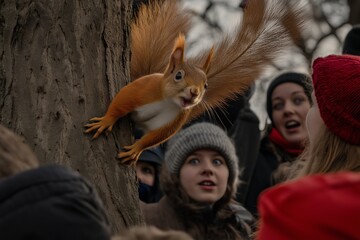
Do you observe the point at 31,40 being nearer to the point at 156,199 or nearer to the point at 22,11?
the point at 22,11

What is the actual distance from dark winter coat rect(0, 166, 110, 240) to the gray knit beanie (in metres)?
2.36

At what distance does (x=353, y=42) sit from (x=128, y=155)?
215 centimetres

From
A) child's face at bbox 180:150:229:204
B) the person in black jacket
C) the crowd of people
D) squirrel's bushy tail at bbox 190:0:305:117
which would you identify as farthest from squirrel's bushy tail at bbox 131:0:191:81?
the person in black jacket

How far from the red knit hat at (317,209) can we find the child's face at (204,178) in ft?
7.29

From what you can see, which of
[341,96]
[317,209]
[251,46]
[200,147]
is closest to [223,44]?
[251,46]

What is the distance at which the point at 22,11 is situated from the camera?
8.87 feet

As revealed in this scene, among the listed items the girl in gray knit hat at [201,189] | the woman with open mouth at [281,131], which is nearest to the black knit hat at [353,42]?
the woman with open mouth at [281,131]

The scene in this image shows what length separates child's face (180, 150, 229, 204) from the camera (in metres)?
3.92

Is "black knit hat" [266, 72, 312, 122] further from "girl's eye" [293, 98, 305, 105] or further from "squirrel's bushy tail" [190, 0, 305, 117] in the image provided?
"squirrel's bushy tail" [190, 0, 305, 117]

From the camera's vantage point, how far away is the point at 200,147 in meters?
4.10

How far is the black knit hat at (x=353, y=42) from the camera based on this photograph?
447 centimetres

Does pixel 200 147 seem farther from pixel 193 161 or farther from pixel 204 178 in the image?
pixel 204 178

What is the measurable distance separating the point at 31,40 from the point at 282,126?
82.7 inches

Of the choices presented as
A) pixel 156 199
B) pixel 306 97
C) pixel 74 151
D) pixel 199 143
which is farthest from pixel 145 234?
pixel 306 97
